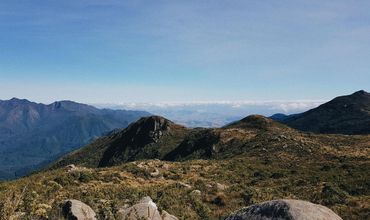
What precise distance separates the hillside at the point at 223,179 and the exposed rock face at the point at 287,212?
4451 millimetres

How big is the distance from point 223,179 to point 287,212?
1440 inches

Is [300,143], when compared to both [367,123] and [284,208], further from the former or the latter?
[367,123]


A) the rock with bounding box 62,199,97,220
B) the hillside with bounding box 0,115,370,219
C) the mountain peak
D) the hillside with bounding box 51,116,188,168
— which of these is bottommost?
the hillside with bounding box 51,116,188,168

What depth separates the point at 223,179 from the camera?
4828 cm

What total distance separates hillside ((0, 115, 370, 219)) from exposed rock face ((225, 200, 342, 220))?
4.45m

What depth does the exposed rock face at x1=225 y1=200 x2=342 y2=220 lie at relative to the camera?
1195 centimetres

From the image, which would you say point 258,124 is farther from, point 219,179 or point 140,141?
point 219,179

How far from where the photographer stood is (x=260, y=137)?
3319 inches

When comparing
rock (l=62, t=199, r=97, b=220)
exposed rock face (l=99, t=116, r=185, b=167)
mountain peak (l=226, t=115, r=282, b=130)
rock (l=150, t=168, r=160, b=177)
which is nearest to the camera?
rock (l=62, t=199, r=97, b=220)

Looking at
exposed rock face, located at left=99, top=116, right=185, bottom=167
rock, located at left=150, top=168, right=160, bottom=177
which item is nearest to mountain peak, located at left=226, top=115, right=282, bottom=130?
exposed rock face, located at left=99, top=116, right=185, bottom=167

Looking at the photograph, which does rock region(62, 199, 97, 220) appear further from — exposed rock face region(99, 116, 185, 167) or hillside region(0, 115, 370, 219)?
exposed rock face region(99, 116, 185, 167)

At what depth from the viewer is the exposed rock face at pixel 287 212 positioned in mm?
11953

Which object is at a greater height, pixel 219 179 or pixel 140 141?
pixel 219 179

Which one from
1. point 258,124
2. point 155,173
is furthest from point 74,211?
point 258,124
